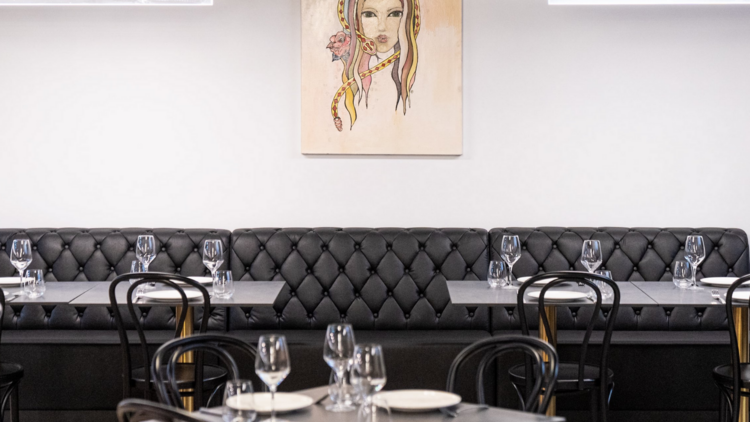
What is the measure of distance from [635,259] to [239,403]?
3.00 meters

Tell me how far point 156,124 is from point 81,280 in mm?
965

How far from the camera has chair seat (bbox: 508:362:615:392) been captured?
2.94 metres

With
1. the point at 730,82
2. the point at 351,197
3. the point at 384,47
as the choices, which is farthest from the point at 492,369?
the point at 730,82

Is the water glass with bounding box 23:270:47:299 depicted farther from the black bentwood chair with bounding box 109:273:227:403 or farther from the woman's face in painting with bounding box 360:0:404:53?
the woman's face in painting with bounding box 360:0:404:53

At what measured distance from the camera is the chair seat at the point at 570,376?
9.66 ft

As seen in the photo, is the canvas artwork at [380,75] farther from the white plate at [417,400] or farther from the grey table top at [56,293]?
the white plate at [417,400]

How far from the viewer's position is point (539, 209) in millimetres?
4250

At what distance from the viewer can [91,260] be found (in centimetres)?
401

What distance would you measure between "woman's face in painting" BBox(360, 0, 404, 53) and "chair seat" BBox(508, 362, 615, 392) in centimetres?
198

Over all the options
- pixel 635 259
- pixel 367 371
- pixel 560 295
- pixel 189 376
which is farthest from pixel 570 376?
pixel 367 371

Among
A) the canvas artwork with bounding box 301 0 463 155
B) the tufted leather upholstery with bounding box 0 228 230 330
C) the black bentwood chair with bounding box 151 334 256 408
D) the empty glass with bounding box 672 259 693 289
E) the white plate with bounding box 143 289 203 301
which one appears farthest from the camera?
the canvas artwork with bounding box 301 0 463 155

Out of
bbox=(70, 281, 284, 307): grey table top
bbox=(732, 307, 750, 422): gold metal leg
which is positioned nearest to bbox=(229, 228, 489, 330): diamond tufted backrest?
bbox=(70, 281, 284, 307): grey table top

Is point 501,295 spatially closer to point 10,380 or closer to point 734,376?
point 734,376

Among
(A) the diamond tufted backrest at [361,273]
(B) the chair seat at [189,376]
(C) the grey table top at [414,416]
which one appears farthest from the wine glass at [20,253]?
(C) the grey table top at [414,416]
